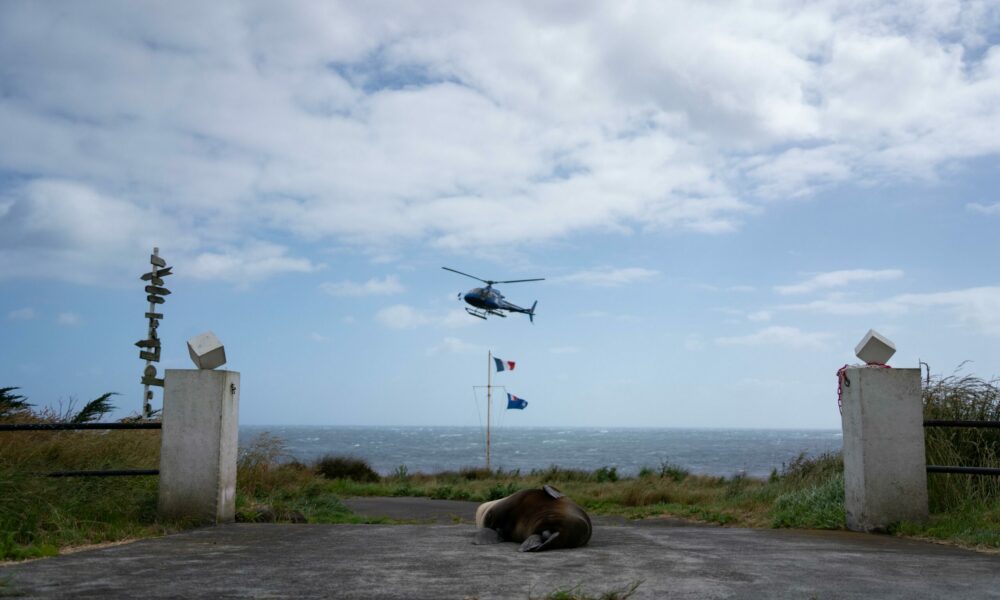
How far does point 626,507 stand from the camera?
1483 cm

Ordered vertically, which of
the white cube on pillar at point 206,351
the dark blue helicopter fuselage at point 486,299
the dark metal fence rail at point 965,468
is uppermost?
the dark blue helicopter fuselage at point 486,299

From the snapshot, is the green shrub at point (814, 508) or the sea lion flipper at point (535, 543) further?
the green shrub at point (814, 508)

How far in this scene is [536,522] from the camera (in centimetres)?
606

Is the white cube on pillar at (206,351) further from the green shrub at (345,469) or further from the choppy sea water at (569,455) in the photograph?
the green shrub at (345,469)

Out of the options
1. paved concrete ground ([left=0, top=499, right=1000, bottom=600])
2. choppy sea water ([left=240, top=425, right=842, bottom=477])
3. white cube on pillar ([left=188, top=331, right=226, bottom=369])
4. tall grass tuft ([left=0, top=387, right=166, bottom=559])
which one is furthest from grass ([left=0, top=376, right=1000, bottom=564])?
choppy sea water ([left=240, top=425, right=842, bottom=477])

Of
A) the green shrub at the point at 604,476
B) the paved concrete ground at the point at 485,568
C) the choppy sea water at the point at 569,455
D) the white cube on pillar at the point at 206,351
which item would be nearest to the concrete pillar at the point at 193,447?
the white cube on pillar at the point at 206,351

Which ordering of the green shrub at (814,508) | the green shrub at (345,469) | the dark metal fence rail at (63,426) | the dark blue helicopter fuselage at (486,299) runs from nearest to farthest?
1. the dark metal fence rail at (63,426)
2. the green shrub at (814,508)
3. the green shrub at (345,469)
4. the dark blue helicopter fuselage at (486,299)

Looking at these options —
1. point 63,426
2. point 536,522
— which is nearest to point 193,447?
point 63,426

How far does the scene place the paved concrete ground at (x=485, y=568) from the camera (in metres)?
4.32

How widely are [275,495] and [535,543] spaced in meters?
7.37

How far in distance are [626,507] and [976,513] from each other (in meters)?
7.86

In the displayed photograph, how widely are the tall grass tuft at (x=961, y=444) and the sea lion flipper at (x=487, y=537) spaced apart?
4.77m

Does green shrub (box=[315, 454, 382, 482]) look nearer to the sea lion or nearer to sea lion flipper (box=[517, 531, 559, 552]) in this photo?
the sea lion

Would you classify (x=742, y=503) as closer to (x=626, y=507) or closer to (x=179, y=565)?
(x=626, y=507)
